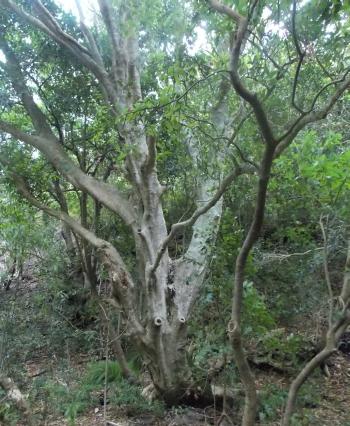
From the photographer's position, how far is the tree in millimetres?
3242

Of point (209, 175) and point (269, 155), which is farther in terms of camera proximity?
point (209, 175)

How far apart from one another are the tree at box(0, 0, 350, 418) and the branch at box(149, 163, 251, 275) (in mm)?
14

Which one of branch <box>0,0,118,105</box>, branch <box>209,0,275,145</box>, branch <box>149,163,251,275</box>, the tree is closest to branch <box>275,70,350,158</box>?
the tree

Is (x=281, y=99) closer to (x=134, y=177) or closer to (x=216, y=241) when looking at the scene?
(x=216, y=241)

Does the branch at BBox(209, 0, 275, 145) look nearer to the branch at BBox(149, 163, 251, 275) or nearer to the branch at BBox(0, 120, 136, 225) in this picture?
the branch at BBox(149, 163, 251, 275)

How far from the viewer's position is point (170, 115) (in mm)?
3459

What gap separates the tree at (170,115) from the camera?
3.24 meters

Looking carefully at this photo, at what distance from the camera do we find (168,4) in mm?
5699

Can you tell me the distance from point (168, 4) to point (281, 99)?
2.22 metres

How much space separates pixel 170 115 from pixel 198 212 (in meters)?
1.26

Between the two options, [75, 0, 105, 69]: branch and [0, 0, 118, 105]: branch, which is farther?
[75, 0, 105, 69]: branch

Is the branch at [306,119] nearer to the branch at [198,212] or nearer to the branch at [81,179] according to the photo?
the branch at [198,212]

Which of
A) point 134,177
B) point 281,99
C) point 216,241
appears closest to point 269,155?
point 281,99

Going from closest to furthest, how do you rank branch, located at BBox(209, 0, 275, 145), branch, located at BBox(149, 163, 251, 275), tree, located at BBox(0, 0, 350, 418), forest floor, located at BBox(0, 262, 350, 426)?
branch, located at BBox(209, 0, 275, 145) → tree, located at BBox(0, 0, 350, 418) → branch, located at BBox(149, 163, 251, 275) → forest floor, located at BBox(0, 262, 350, 426)
